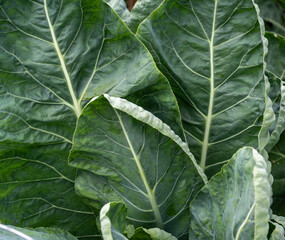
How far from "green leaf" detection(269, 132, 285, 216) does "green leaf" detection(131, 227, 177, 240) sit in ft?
1.29

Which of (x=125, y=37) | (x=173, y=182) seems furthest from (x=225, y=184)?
(x=125, y=37)

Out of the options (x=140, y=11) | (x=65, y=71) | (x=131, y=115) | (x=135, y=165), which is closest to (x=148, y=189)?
(x=135, y=165)

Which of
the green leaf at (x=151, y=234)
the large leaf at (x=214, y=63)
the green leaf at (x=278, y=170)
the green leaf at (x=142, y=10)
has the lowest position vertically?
the green leaf at (x=278, y=170)

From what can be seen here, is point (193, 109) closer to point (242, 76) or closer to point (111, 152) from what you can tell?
point (242, 76)

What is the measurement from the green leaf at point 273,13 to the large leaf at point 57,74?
2.37 ft

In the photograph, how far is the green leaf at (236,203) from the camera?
1.94ft

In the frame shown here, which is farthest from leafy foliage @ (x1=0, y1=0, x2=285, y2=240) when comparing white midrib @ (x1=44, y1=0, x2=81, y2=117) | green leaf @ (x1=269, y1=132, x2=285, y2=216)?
green leaf @ (x1=269, y1=132, x2=285, y2=216)

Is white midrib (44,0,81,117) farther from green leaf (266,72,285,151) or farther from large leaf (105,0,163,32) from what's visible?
green leaf (266,72,285,151)

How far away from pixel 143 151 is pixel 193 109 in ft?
0.63

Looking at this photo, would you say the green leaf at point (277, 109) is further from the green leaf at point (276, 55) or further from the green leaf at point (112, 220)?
the green leaf at point (112, 220)

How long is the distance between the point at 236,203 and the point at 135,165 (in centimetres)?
19

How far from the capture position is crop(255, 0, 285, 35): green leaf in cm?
138

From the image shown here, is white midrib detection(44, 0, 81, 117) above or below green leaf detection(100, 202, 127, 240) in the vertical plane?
above

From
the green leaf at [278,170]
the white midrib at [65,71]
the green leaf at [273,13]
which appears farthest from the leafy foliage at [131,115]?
the green leaf at [273,13]
